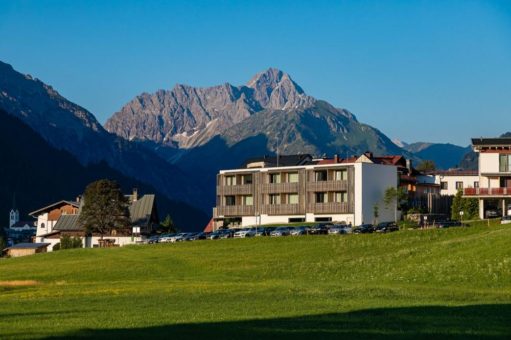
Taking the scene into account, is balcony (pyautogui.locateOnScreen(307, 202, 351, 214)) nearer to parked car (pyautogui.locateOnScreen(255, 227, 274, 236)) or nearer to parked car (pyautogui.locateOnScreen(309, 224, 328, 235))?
parked car (pyautogui.locateOnScreen(255, 227, 274, 236))

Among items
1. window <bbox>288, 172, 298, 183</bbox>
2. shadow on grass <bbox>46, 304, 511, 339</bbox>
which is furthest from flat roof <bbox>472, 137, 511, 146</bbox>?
shadow on grass <bbox>46, 304, 511, 339</bbox>

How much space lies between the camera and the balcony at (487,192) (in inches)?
4951

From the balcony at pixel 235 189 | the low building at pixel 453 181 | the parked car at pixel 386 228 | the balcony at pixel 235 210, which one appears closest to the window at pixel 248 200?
the balcony at pixel 235 210

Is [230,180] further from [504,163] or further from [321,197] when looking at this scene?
[504,163]

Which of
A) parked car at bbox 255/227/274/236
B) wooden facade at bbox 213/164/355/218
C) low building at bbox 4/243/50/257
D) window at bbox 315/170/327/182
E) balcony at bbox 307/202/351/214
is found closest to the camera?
parked car at bbox 255/227/274/236

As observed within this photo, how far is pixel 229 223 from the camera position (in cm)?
14475

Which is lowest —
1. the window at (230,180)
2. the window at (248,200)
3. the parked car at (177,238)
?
the parked car at (177,238)

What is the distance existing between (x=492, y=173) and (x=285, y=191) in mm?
29369

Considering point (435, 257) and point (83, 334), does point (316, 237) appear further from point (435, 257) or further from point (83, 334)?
point (83, 334)

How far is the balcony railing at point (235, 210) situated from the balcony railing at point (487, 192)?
32.1 metres

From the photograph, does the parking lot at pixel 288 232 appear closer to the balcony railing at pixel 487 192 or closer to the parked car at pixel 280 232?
the parked car at pixel 280 232

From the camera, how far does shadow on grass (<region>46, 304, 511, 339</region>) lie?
29.3 meters

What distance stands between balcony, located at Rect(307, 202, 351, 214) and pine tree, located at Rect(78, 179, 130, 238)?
28.9 m

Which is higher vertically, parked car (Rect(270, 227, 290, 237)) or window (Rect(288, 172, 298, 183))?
window (Rect(288, 172, 298, 183))
